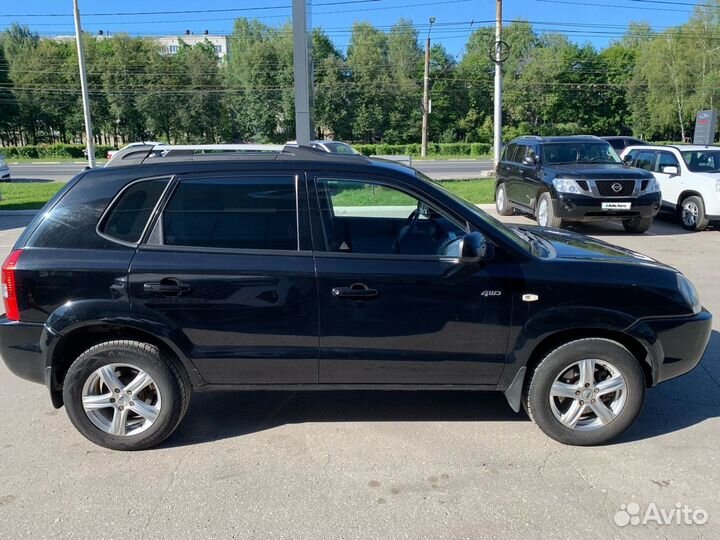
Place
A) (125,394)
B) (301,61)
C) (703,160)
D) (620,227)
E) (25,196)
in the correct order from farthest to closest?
(25,196)
(620,227)
(703,160)
(301,61)
(125,394)

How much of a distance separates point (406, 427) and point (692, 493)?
5.39 ft

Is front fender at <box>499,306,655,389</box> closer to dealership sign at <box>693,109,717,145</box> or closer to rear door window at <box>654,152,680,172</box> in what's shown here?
rear door window at <box>654,152,680,172</box>

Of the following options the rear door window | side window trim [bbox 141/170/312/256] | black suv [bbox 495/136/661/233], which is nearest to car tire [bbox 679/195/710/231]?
the rear door window

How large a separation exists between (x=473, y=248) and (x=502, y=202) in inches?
422

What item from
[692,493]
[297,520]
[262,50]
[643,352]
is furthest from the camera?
[262,50]

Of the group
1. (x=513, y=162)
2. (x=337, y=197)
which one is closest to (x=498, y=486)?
(x=337, y=197)

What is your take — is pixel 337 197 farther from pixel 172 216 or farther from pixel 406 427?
pixel 406 427

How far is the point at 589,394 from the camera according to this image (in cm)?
334

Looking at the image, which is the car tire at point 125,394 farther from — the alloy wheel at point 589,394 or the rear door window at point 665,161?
the rear door window at point 665,161

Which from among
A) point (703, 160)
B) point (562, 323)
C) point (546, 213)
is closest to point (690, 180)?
point (703, 160)

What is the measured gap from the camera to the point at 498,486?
3010 millimetres

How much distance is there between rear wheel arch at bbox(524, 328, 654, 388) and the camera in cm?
333

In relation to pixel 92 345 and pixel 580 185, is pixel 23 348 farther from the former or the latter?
pixel 580 185

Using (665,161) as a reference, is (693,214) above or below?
below
